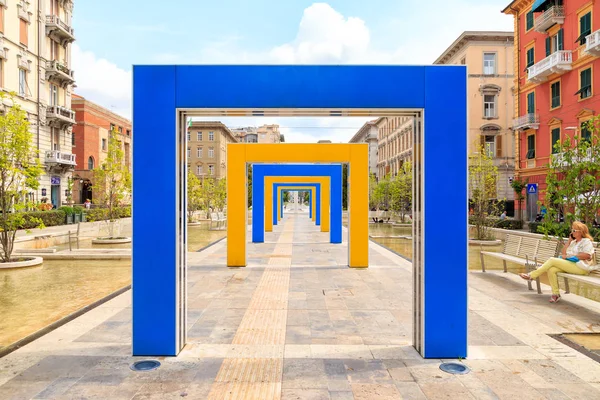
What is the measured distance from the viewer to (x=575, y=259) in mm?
7641

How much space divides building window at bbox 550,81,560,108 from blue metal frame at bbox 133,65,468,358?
2700 cm

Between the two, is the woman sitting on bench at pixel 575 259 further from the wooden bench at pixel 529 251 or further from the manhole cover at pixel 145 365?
the manhole cover at pixel 145 365

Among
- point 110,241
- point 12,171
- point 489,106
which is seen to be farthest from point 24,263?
point 489,106

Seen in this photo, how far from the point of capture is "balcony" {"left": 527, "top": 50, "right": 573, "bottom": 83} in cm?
2584

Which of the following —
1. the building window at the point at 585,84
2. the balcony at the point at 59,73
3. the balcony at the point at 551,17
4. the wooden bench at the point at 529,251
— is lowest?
the wooden bench at the point at 529,251

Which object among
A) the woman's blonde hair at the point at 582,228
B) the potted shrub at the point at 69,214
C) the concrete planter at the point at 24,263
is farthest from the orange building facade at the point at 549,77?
the potted shrub at the point at 69,214

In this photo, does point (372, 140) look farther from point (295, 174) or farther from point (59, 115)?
point (295, 174)

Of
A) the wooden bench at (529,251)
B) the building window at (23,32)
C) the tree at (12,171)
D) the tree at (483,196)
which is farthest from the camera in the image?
the building window at (23,32)

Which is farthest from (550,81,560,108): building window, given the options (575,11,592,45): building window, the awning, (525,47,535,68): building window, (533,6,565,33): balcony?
the awning

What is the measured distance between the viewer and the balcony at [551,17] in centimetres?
2645

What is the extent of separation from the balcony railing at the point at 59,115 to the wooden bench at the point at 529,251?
3368 cm

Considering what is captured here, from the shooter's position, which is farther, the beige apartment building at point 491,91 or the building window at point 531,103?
the beige apartment building at point 491,91

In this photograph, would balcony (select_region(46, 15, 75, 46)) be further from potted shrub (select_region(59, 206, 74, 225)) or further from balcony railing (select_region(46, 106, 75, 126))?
potted shrub (select_region(59, 206, 74, 225))

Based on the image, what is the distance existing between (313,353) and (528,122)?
98.2 feet
